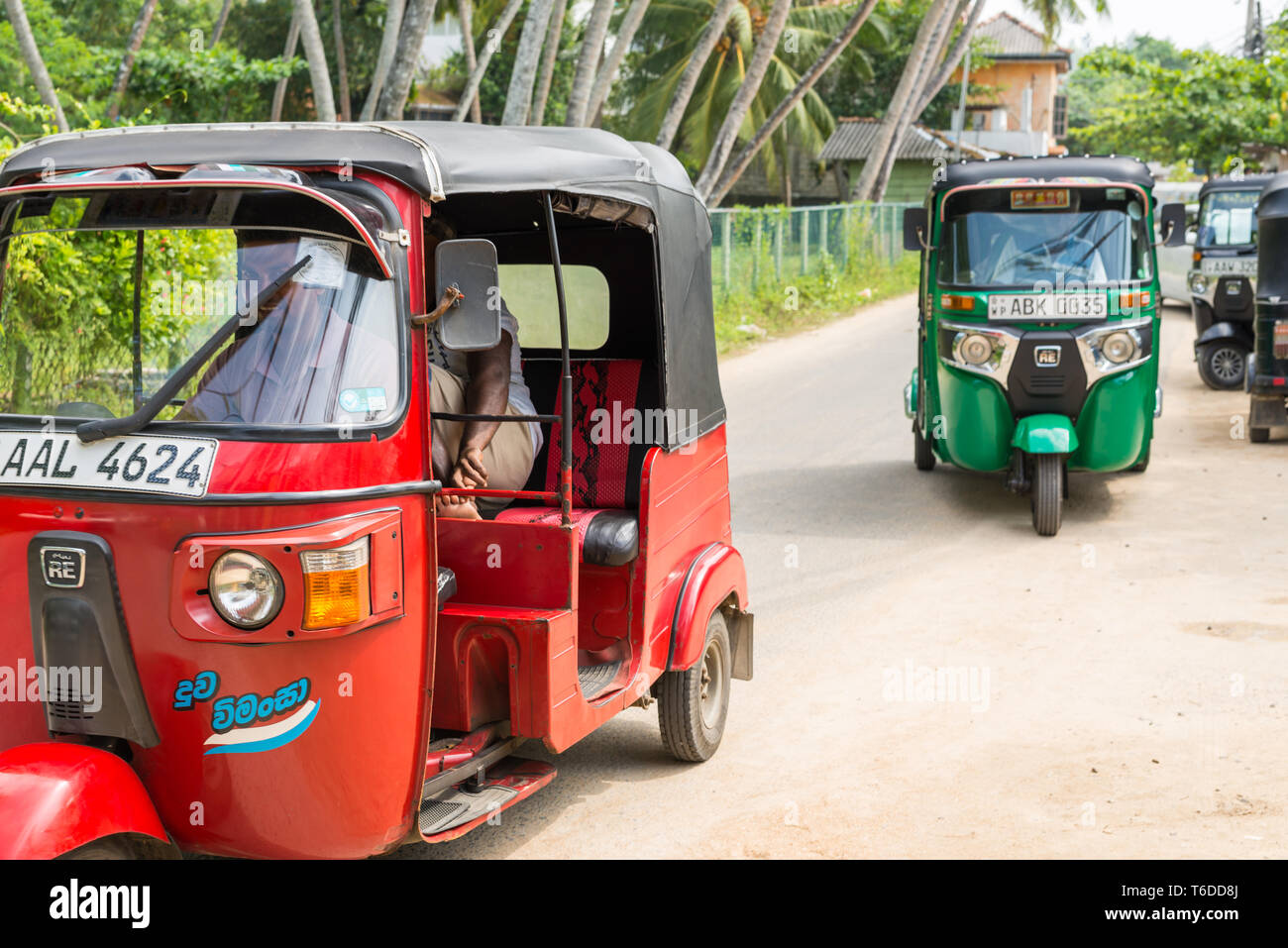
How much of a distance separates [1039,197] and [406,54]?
7460 mm

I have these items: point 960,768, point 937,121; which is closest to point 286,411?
point 960,768

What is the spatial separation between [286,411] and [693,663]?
2197 mm

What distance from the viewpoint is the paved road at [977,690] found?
4816 millimetres

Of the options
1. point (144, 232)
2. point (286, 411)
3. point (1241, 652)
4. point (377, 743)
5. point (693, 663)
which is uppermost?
point (144, 232)

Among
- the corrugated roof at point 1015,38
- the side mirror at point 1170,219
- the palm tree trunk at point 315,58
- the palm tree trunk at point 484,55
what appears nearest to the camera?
the side mirror at point 1170,219

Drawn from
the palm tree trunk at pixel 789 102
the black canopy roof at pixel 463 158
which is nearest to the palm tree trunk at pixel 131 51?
the palm tree trunk at pixel 789 102

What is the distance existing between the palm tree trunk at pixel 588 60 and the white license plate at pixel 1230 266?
26.0ft

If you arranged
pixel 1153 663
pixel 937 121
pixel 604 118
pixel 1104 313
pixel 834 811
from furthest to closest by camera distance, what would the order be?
pixel 937 121 → pixel 604 118 → pixel 1104 313 → pixel 1153 663 → pixel 834 811

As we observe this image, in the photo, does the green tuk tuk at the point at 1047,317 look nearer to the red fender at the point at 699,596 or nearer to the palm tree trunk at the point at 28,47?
the red fender at the point at 699,596

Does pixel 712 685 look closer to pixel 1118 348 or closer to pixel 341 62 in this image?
pixel 1118 348

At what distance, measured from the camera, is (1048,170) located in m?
9.84

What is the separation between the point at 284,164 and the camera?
3.67m

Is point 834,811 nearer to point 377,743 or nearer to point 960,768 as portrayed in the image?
point 960,768

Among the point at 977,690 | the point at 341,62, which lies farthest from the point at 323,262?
the point at 341,62
